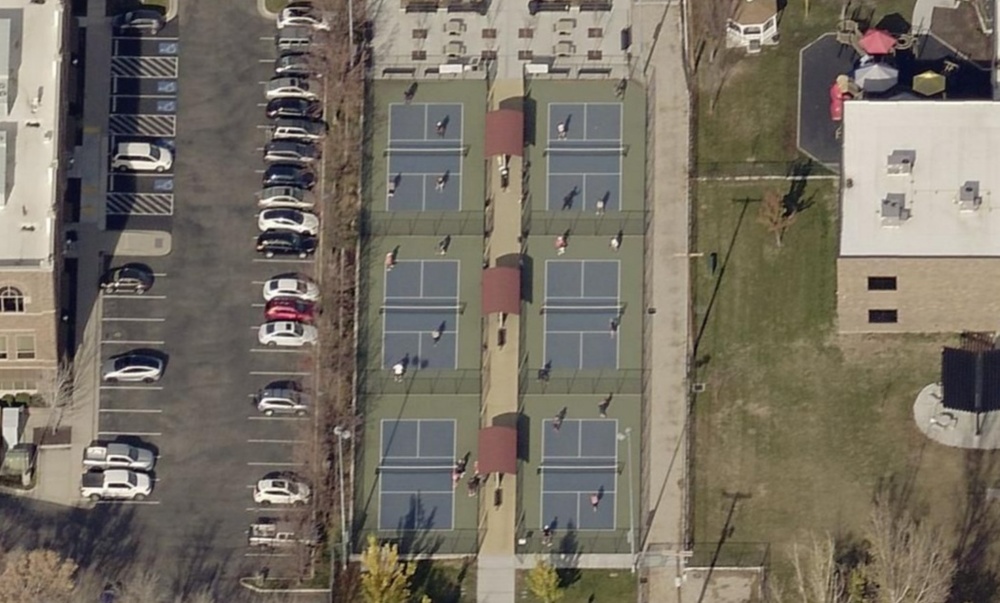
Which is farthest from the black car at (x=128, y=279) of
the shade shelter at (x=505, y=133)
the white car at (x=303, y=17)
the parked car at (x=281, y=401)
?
the shade shelter at (x=505, y=133)

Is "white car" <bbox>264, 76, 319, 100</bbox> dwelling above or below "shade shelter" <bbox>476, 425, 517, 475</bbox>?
above

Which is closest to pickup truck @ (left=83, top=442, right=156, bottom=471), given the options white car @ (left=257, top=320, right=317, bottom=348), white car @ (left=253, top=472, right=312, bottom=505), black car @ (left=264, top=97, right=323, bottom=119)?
white car @ (left=253, top=472, right=312, bottom=505)

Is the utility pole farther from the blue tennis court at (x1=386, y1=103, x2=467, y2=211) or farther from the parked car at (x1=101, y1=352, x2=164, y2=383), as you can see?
the parked car at (x1=101, y1=352, x2=164, y2=383)

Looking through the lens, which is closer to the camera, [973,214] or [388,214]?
[973,214]

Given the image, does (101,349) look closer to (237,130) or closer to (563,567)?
(237,130)

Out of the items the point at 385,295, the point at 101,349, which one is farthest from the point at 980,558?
the point at 101,349

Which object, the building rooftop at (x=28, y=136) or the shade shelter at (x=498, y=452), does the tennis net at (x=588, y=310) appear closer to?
the shade shelter at (x=498, y=452)
